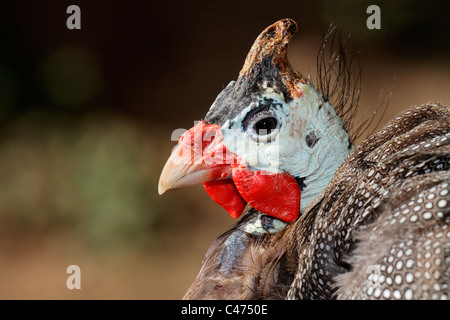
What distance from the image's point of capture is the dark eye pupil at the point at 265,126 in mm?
1901

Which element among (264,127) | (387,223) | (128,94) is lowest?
(387,223)

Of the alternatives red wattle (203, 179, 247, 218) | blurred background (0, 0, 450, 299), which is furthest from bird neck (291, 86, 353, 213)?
blurred background (0, 0, 450, 299)

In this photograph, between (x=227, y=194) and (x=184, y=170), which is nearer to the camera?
(x=184, y=170)

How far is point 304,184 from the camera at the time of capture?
6.54ft

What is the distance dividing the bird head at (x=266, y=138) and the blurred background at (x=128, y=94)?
8.22 feet

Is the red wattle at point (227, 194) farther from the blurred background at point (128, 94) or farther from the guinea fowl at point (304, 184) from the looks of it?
the blurred background at point (128, 94)

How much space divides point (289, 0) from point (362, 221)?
3415 millimetres

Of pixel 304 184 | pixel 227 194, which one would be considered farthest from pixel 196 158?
pixel 304 184

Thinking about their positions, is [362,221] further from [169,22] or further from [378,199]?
[169,22]

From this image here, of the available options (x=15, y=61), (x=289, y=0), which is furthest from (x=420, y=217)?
(x=15, y=61)

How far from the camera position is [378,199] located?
1.42 metres

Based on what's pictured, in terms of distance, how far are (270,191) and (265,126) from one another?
8.5 inches

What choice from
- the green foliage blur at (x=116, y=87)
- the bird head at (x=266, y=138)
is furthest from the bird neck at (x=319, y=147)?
the green foliage blur at (x=116, y=87)

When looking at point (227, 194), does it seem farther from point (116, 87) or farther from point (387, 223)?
point (116, 87)
